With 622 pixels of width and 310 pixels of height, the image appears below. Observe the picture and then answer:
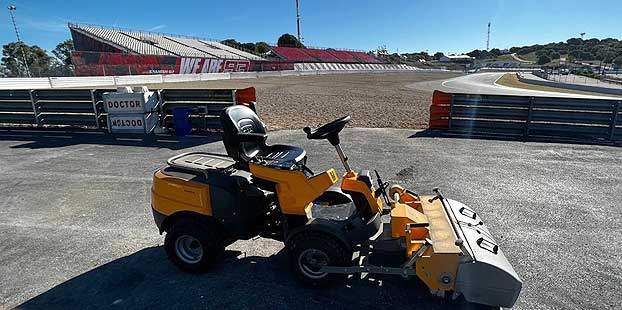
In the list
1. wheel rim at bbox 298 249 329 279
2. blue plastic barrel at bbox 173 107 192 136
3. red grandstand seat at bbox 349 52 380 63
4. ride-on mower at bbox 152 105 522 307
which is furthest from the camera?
red grandstand seat at bbox 349 52 380 63

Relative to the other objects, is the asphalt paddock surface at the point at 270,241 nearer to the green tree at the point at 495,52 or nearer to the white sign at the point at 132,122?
the white sign at the point at 132,122

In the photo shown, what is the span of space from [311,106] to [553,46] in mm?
174274

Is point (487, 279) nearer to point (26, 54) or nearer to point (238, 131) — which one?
point (238, 131)

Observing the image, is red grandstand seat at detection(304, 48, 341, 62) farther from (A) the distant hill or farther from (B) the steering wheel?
(B) the steering wheel

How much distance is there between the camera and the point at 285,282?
9.32 ft

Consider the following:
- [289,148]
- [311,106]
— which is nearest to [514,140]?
[289,148]

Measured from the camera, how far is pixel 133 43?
4775 cm

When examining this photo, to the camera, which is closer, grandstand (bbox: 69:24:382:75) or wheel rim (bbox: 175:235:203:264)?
wheel rim (bbox: 175:235:203:264)

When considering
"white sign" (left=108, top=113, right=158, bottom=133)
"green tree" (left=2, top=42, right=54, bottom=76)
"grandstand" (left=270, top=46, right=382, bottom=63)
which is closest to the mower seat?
"white sign" (left=108, top=113, right=158, bottom=133)

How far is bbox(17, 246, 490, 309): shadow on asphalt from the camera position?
2.58 m

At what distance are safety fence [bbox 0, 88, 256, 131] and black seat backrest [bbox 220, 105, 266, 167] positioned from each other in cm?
563

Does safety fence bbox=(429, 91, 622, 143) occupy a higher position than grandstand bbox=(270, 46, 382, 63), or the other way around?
grandstand bbox=(270, 46, 382, 63)

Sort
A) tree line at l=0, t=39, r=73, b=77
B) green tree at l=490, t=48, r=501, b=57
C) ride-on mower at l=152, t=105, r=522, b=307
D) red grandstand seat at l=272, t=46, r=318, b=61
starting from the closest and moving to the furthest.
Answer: ride-on mower at l=152, t=105, r=522, b=307, tree line at l=0, t=39, r=73, b=77, red grandstand seat at l=272, t=46, r=318, b=61, green tree at l=490, t=48, r=501, b=57

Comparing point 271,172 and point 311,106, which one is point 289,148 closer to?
point 271,172
